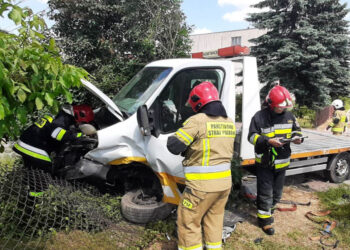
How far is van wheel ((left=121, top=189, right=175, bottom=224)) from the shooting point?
3.47 metres

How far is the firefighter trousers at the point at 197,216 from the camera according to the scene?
103 inches

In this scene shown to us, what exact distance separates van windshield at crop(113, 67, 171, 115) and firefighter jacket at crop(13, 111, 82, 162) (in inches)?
28.3

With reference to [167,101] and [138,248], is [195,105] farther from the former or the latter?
[138,248]

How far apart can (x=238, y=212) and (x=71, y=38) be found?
6.64m

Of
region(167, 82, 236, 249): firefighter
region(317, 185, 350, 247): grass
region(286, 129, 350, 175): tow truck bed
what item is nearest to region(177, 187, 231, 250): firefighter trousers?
region(167, 82, 236, 249): firefighter

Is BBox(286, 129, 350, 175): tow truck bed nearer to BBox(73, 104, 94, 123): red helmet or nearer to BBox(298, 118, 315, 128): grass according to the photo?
BBox(73, 104, 94, 123): red helmet

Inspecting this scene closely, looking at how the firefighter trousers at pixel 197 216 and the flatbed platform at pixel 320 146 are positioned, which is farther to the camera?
the flatbed platform at pixel 320 146

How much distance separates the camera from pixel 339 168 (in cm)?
571

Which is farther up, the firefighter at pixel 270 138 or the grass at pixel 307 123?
the firefighter at pixel 270 138

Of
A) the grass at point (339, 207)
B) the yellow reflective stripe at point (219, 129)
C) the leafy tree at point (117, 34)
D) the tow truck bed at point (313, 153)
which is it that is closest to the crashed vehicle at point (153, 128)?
the yellow reflective stripe at point (219, 129)

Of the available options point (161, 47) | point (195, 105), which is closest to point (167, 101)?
point (195, 105)

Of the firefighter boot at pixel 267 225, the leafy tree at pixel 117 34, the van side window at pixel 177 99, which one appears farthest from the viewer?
the leafy tree at pixel 117 34

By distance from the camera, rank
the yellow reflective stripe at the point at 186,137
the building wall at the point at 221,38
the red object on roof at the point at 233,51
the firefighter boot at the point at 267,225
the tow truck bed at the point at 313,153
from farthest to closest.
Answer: the building wall at the point at 221,38 → the tow truck bed at the point at 313,153 → the red object on roof at the point at 233,51 → the firefighter boot at the point at 267,225 → the yellow reflective stripe at the point at 186,137

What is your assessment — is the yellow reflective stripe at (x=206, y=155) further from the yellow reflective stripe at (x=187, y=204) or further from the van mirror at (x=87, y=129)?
the van mirror at (x=87, y=129)
